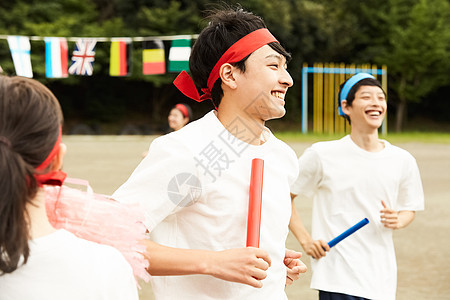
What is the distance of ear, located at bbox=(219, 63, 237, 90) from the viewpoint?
1.94 m

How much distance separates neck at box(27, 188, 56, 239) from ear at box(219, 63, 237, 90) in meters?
0.84

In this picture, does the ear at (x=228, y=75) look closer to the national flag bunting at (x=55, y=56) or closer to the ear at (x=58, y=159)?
the ear at (x=58, y=159)

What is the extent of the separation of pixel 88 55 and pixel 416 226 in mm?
8990

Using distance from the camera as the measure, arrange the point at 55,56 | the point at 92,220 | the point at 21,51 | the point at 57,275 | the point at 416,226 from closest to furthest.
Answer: the point at 57,275
the point at 92,220
the point at 416,226
the point at 21,51
the point at 55,56

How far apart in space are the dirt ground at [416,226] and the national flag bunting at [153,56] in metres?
2.14

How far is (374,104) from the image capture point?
334 centimetres

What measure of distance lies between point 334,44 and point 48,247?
32.5 m

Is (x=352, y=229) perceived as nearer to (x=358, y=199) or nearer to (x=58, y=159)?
(x=358, y=199)

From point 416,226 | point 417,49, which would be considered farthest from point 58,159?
point 417,49

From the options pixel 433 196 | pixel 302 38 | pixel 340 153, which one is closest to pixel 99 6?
pixel 302 38

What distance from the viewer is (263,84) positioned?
191cm

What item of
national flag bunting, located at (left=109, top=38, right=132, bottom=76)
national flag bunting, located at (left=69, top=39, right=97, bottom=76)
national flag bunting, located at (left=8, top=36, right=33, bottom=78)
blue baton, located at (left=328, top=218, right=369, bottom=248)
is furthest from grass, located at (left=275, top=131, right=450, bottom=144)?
blue baton, located at (left=328, top=218, right=369, bottom=248)

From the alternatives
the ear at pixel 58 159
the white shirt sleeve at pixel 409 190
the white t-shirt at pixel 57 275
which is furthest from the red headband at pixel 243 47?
the white shirt sleeve at pixel 409 190

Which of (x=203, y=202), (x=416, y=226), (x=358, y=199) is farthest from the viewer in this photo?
(x=416, y=226)
